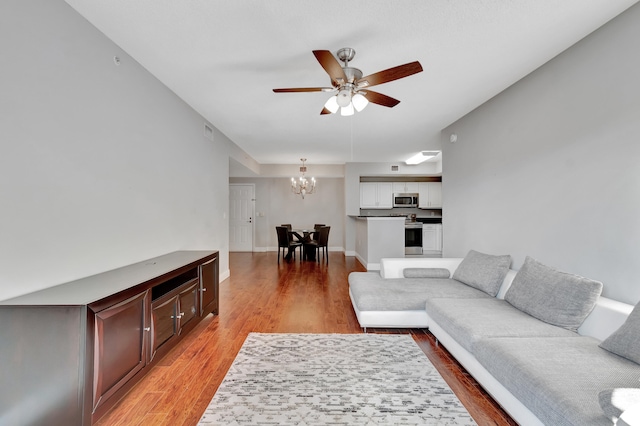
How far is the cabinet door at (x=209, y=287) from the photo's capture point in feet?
9.73

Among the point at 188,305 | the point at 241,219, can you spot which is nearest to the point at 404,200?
the point at 241,219

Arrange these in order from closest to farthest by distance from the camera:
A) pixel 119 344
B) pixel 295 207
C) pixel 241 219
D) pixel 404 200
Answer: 1. pixel 119 344
2. pixel 404 200
3. pixel 241 219
4. pixel 295 207

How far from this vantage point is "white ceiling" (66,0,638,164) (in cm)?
190

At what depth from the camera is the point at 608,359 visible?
5.05 feet

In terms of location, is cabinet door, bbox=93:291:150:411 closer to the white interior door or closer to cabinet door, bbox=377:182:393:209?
cabinet door, bbox=377:182:393:209

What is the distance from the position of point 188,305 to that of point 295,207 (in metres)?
6.20

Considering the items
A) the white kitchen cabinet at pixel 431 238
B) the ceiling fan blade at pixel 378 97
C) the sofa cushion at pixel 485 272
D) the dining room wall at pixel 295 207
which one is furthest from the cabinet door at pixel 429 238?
the ceiling fan blade at pixel 378 97

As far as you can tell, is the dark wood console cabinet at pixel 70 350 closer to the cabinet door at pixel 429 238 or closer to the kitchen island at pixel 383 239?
the kitchen island at pixel 383 239

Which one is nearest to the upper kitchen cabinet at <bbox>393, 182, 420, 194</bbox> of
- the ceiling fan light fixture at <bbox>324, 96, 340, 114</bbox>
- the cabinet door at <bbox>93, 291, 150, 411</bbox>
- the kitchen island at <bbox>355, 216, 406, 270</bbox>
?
the kitchen island at <bbox>355, 216, 406, 270</bbox>

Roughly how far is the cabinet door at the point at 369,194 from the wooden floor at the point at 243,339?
273 cm

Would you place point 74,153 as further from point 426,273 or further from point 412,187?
point 412,187

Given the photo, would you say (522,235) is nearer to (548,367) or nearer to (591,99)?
(591,99)

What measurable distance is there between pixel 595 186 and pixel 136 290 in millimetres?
3311

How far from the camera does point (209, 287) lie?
316 centimetres
